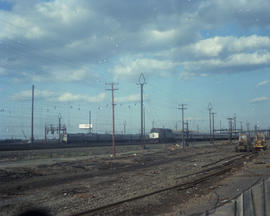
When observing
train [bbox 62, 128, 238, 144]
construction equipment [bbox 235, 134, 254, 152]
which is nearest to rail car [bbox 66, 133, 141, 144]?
train [bbox 62, 128, 238, 144]

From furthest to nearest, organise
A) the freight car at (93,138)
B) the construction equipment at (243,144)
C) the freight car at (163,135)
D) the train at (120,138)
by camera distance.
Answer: the freight car at (163,135) → the train at (120,138) → the freight car at (93,138) → the construction equipment at (243,144)

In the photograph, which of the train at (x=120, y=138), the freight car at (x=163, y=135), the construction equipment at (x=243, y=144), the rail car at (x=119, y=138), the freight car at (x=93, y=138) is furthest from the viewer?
the freight car at (x=163, y=135)

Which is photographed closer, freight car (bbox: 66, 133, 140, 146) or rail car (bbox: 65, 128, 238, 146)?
freight car (bbox: 66, 133, 140, 146)

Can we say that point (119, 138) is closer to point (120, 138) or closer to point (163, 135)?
point (120, 138)

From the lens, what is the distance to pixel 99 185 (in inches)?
761

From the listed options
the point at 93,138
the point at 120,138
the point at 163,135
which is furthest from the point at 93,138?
the point at 163,135

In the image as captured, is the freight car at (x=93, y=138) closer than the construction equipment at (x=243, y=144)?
No

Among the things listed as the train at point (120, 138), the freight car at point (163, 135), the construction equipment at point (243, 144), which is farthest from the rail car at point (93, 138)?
the construction equipment at point (243, 144)

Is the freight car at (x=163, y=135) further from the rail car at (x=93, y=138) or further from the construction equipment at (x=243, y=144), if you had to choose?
the construction equipment at (x=243, y=144)

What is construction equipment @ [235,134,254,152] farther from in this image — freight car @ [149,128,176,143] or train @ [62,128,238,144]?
freight car @ [149,128,176,143]

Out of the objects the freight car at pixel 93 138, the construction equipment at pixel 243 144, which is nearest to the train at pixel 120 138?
the freight car at pixel 93 138

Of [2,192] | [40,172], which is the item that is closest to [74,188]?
[2,192]

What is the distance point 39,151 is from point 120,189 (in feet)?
112

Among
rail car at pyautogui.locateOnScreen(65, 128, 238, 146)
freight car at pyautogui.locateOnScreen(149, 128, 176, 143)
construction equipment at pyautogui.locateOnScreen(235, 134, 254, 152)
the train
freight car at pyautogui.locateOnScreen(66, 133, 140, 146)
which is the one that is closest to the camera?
A: construction equipment at pyautogui.locateOnScreen(235, 134, 254, 152)
